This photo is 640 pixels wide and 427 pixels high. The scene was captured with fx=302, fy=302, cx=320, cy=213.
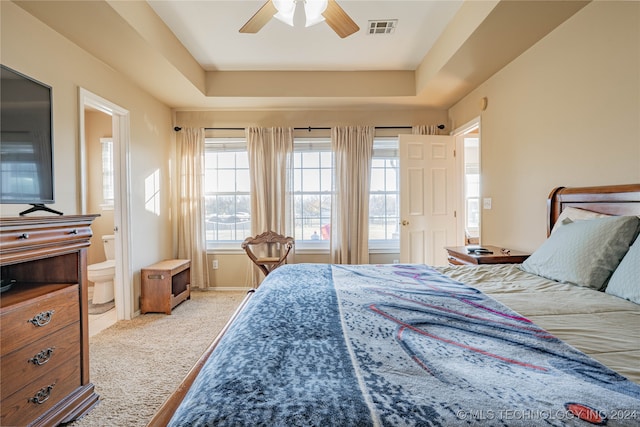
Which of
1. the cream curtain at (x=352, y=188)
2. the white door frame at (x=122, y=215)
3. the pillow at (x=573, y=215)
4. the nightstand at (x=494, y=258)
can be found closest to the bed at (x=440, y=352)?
Result: the pillow at (x=573, y=215)

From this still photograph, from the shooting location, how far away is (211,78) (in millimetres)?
3672

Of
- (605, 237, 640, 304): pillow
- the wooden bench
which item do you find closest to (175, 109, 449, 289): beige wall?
the wooden bench

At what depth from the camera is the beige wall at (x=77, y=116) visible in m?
2.00

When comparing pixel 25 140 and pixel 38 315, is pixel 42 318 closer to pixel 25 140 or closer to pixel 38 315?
pixel 38 315

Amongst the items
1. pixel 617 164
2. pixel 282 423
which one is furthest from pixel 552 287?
pixel 282 423

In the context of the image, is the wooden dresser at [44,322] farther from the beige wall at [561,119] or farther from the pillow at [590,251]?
the beige wall at [561,119]

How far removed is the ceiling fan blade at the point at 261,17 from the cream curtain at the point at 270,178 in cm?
192

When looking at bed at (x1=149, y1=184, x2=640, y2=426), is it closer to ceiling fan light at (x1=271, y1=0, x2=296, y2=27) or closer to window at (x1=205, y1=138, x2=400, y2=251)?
ceiling fan light at (x1=271, y1=0, x2=296, y2=27)

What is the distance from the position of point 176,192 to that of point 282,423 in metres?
4.14

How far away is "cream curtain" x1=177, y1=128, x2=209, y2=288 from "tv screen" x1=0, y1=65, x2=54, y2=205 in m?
2.16

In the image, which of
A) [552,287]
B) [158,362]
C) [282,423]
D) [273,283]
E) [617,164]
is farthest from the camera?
[158,362]

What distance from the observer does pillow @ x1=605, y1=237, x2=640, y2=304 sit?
4.02ft

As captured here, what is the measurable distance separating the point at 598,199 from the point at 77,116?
377 cm

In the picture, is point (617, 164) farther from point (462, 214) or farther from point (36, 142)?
point (36, 142)
